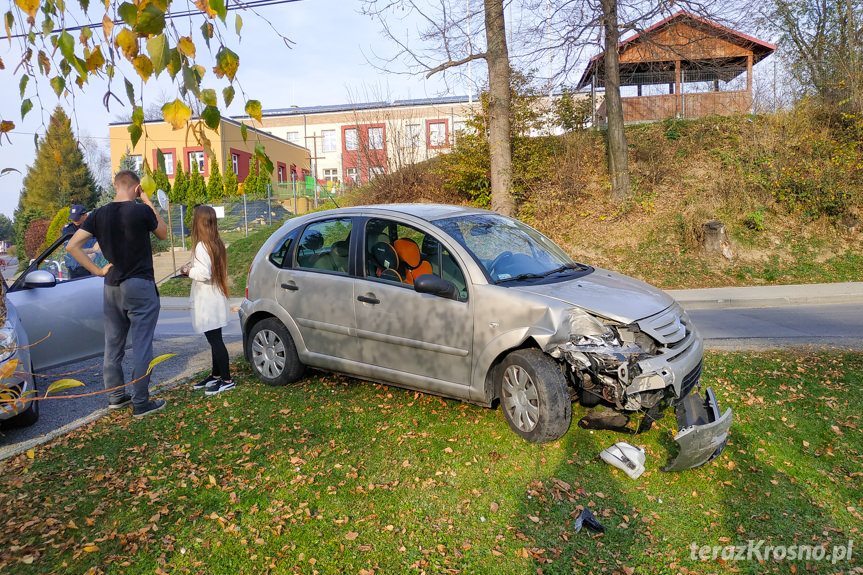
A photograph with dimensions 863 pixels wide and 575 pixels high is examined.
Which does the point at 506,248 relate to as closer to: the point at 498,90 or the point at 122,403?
the point at 122,403

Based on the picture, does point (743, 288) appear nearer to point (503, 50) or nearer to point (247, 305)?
point (503, 50)

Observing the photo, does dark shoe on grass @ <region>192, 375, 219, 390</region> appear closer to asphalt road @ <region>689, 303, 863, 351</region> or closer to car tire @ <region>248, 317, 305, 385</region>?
car tire @ <region>248, 317, 305, 385</region>

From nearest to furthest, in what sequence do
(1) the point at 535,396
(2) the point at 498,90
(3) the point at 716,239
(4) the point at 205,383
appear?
1. (1) the point at 535,396
2. (4) the point at 205,383
3. (2) the point at 498,90
4. (3) the point at 716,239

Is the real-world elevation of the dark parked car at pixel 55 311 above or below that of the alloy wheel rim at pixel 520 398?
above

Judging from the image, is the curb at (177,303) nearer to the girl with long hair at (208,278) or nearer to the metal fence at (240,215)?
the girl with long hair at (208,278)

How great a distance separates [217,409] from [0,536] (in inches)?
80.6

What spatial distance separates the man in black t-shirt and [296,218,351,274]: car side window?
4.13 feet

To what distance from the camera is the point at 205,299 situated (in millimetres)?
5621

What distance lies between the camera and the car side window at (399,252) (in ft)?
16.4

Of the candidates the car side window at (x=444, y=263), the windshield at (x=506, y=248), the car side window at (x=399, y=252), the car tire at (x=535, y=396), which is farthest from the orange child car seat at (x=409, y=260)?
the car tire at (x=535, y=396)

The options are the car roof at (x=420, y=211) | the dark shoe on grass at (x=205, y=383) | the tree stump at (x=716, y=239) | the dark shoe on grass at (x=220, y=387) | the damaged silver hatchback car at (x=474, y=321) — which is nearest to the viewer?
the damaged silver hatchback car at (x=474, y=321)

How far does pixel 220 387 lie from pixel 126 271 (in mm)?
1487

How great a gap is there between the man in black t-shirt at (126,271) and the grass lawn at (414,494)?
1.64ft

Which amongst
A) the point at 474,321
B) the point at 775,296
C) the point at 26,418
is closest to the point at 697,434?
the point at 474,321
